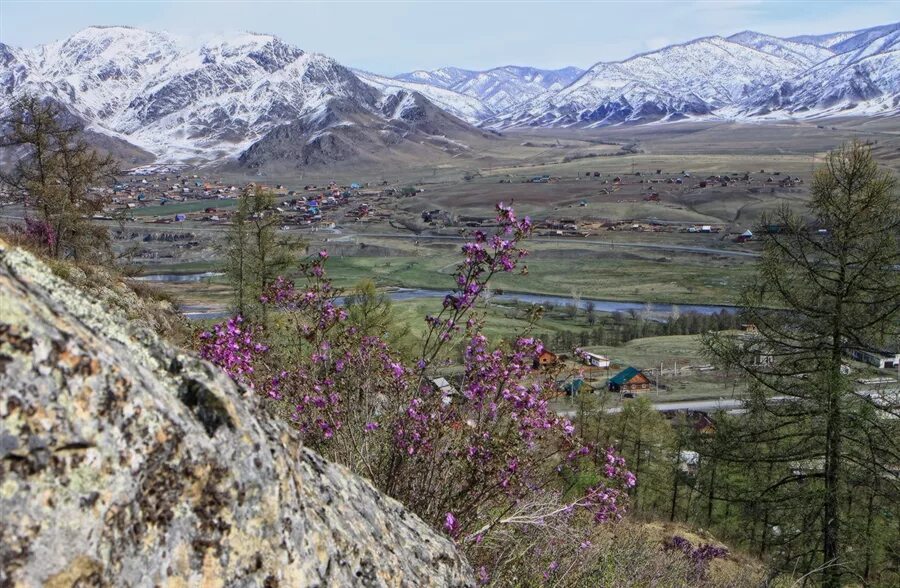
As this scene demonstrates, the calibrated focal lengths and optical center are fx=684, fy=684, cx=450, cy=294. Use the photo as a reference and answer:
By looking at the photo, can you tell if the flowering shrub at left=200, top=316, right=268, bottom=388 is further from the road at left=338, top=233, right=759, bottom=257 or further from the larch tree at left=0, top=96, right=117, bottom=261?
the road at left=338, top=233, right=759, bottom=257

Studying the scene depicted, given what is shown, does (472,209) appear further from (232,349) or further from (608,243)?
(232,349)

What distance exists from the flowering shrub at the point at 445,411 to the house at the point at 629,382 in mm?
39124

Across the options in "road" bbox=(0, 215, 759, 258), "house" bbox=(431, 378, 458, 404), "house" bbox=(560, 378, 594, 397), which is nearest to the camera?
"house" bbox=(431, 378, 458, 404)

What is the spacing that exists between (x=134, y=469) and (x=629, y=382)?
45120 millimetres

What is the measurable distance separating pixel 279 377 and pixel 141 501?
149 inches

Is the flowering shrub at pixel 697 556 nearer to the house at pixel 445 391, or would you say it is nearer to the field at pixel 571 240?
the house at pixel 445 391

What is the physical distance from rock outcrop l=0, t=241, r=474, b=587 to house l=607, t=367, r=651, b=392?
140 ft

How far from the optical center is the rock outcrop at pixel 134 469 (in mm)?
2047

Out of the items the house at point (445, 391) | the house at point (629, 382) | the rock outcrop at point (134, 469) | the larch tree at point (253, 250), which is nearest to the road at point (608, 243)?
the house at point (629, 382)

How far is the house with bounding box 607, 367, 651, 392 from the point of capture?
44.4 m

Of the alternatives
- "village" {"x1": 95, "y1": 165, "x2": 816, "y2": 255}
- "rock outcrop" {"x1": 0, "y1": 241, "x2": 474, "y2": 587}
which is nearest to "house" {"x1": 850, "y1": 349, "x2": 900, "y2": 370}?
"rock outcrop" {"x1": 0, "y1": 241, "x2": 474, "y2": 587}

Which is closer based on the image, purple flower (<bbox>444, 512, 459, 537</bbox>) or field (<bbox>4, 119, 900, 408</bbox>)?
purple flower (<bbox>444, 512, 459, 537</bbox>)

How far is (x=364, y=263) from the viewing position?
9388 cm

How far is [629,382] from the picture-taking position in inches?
1779
